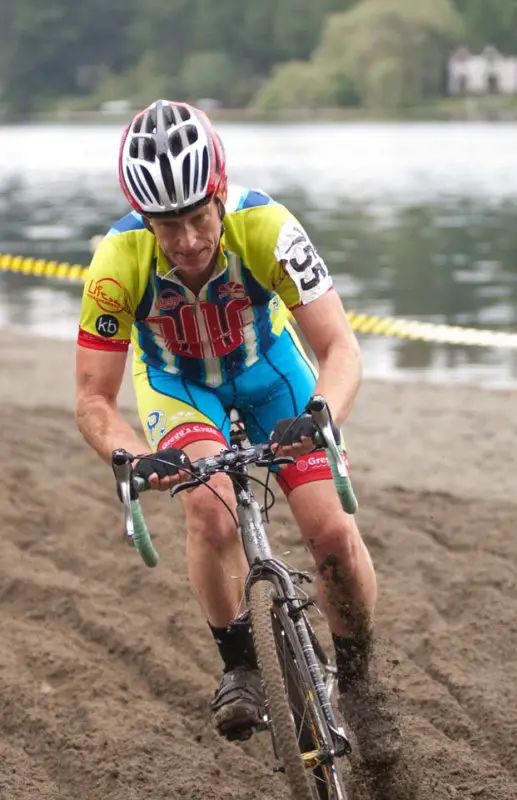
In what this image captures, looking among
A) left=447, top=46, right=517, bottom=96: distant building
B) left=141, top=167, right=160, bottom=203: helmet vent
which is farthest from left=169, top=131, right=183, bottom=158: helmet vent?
left=447, top=46, right=517, bottom=96: distant building

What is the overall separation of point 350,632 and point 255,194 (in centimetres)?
167

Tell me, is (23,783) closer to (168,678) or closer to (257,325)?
(168,678)

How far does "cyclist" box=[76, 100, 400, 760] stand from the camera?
455 cm

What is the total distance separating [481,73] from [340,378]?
113m

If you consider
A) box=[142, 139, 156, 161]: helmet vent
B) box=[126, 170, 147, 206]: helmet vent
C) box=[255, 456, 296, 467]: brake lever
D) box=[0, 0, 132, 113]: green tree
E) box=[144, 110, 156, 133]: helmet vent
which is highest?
box=[144, 110, 156, 133]: helmet vent

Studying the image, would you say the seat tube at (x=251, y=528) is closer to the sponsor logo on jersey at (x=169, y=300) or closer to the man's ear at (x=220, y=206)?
the sponsor logo on jersey at (x=169, y=300)

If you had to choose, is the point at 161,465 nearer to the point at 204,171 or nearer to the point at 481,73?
the point at 204,171

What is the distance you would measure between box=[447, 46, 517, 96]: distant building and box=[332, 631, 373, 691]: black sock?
102m

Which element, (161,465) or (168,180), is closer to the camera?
(161,465)

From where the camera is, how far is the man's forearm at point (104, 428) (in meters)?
4.66

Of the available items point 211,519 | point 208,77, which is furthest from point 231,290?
point 208,77

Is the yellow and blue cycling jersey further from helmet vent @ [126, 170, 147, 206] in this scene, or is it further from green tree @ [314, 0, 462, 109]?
green tree @ [314, 0, 462, 109]

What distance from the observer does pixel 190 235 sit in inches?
177

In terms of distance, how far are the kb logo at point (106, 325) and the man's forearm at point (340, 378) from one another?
29.3 inches
